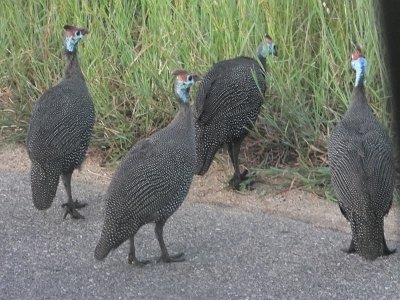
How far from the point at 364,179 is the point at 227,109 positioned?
1412mm

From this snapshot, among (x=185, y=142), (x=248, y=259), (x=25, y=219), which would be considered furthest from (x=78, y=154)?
(x=248, y=259)

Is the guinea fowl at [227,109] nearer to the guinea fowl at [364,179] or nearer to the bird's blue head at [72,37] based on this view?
the bird's blue head at [72,37]

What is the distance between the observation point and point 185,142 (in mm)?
4789

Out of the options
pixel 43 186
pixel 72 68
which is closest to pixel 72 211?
pixel 43 186

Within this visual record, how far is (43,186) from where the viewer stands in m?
5.23

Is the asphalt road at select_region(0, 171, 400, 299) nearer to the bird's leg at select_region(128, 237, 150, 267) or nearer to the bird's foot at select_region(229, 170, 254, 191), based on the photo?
the bird's leg at select_region(128, 237, 150, 267)

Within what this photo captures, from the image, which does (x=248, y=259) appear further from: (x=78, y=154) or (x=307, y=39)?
(x=307, y=39)

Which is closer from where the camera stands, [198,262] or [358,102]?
[198,262]

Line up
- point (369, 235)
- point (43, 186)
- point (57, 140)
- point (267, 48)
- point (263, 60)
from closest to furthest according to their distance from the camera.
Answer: point (369, 235), point (43, 186), point (57, 140), point (267, 48), point (263, 60)

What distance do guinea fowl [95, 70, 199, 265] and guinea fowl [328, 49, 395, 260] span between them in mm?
711

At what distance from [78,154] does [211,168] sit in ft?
3.21

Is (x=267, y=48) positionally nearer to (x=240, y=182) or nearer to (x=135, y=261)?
(x=240, y=182)

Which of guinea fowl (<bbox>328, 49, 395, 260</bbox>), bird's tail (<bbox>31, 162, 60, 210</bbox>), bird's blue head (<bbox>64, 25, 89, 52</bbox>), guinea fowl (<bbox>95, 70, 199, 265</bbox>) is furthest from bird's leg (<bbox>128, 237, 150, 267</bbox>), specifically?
bird's blue head (<bbox>64, 25, 89, 52</bbox>)

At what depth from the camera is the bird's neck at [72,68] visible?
5.80 meters
